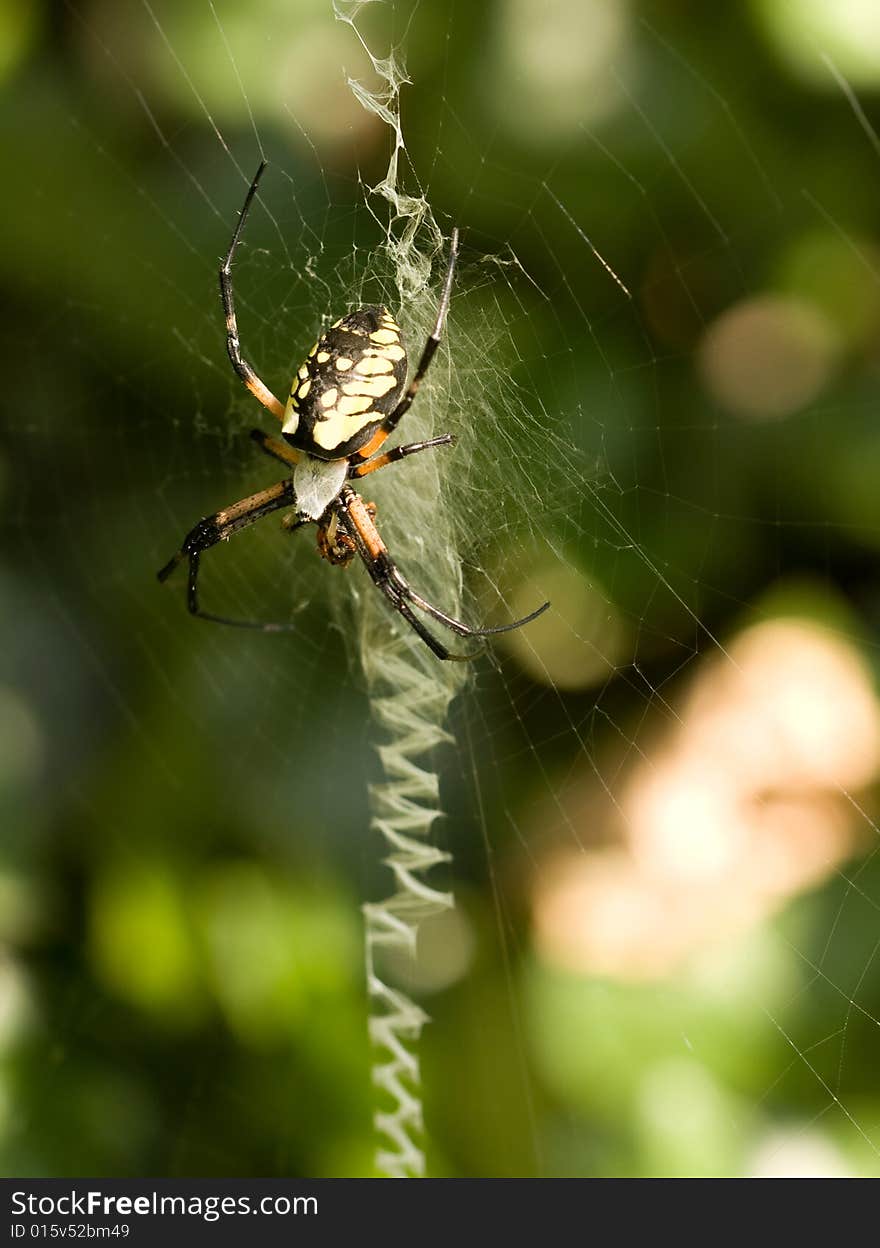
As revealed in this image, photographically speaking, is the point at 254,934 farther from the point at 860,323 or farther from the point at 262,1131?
the point at 860,323

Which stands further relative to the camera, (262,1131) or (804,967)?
(262,1131)

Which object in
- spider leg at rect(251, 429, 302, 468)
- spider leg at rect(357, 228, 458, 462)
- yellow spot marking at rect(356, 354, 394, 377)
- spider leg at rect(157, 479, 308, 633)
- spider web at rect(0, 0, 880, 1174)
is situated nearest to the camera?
spider leg at rect(357, 228, 458, 462)

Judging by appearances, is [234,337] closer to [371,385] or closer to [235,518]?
[371,385]

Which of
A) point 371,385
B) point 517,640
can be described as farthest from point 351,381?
point 517,640

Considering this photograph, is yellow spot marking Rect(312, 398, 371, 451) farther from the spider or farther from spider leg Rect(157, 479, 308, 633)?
spider leg Rect(157, 479, 308, 633)

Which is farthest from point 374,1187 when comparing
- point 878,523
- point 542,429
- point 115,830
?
point 878,523

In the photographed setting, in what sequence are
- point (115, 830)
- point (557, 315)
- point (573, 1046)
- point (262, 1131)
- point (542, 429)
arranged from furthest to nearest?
point (115, 830) → point (262, 1131) → point (573, 1046) → point (557, 315) → point (542, 429)

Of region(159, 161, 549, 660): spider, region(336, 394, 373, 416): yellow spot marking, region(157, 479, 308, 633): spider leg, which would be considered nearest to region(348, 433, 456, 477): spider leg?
region(159, 161, 549, 660): spider

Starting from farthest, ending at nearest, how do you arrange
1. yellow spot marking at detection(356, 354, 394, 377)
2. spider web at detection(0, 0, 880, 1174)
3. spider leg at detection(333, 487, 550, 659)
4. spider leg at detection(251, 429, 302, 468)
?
1. spider leg at detection(251, 429, 302, 468)
2. spider leg at detection(333, 487, 550, 659)
3. spider web at detection(0, 0, 880, 1174)
4. yellow spot marking at detection(356, 354, 394, 377)
